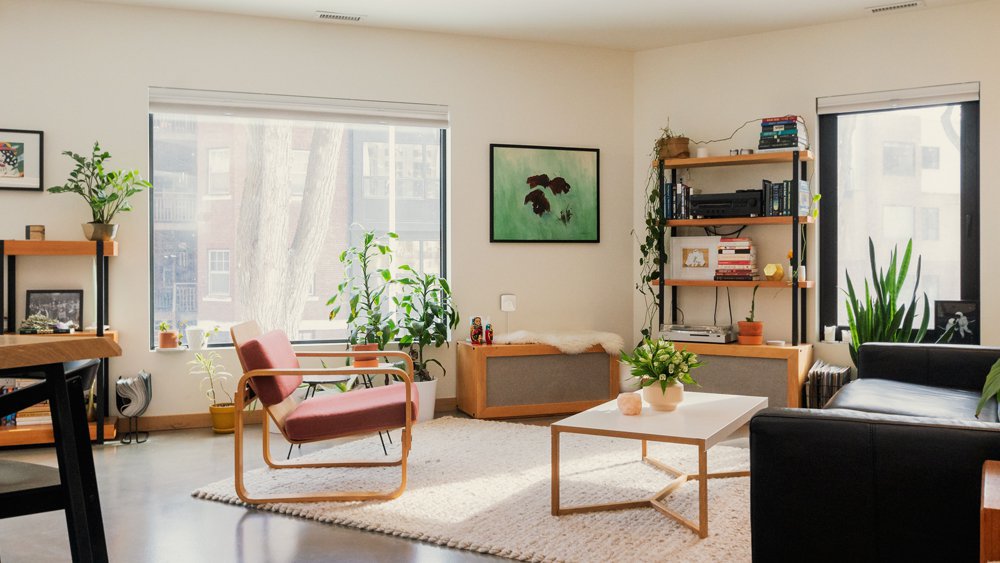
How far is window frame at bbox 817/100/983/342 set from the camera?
5035mm

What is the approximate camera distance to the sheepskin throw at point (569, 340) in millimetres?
5406

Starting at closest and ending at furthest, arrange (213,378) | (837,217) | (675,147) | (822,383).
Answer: (822,383), (213,378), (837,217), (675,147)

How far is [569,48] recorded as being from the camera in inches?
232

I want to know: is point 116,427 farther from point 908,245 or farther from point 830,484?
point 908,245

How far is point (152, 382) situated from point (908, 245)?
4.76 metres

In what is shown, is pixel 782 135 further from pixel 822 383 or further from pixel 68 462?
pixel 68 462

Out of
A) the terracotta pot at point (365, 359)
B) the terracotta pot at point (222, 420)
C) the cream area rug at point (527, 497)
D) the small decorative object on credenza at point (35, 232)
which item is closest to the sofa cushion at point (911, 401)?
the cream area rug at point (527, 497)

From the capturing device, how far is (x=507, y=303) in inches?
225

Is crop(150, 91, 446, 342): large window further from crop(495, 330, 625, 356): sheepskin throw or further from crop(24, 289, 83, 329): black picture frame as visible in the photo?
crop(495, 330, 625, 356): sheepskin throw

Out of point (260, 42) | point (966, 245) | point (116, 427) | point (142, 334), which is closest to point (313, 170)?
point (260, 42)

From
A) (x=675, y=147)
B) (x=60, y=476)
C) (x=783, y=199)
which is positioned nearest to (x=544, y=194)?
(x=675, y=147)

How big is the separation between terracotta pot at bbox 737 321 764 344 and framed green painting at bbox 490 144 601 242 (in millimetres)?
1262

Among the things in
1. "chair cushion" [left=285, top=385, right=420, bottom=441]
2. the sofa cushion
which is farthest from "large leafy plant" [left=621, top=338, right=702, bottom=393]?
"chair cushion" [left=285, top=385, right=420, bottom=441]

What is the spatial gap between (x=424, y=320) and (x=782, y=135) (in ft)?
8.53
